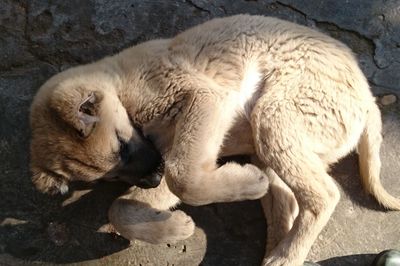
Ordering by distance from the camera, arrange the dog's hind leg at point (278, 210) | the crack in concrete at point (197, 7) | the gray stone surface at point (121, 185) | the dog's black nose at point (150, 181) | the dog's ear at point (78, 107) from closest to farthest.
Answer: the dog's ear at point (78, 107), the dog's black nose at point (150, 181), the dog's hind leg at point (278, 210), the gray stone surface at point (121, 185), the crack in concrete at point (197, 7)

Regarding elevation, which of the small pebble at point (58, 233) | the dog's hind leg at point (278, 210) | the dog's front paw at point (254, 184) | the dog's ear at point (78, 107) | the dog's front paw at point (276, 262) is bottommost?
the small pebble at point (58, 233)

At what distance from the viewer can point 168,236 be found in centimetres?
403

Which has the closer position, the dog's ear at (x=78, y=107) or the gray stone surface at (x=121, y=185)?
the dog's ear at (x=78, y=107)

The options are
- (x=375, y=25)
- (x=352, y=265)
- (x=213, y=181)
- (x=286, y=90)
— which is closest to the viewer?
(x=213, y=181)

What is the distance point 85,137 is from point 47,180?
45 cm

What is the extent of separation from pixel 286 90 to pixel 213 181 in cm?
79

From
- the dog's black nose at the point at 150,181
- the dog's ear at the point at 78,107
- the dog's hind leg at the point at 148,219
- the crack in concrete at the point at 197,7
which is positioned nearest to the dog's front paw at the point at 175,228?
the dog's hind leg at the point at 148,219

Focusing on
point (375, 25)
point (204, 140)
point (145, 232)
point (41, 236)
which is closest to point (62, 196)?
point (41, 236)

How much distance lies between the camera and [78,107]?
381cm

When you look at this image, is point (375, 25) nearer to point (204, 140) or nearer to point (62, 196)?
point (204, 140)

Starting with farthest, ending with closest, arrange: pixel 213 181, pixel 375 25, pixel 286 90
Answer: pixel 375 25 → pixel 286 90 → pixel 213 181

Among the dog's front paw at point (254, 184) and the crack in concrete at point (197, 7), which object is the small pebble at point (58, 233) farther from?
the crack in concrete at point (197, 7)

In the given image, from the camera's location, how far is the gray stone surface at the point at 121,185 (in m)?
4.50

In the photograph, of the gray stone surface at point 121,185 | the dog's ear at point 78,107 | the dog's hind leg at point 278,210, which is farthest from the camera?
the gray stone surface at point 121,185
